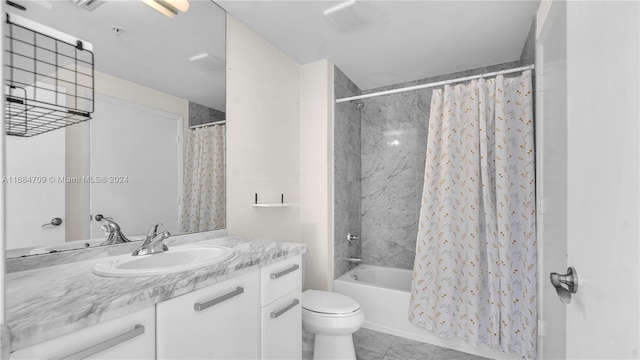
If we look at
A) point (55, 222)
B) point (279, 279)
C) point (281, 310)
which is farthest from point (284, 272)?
point (55, 222)

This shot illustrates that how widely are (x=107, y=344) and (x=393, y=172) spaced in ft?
9.07

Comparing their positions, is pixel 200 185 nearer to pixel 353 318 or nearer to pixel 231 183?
pixel 231 183

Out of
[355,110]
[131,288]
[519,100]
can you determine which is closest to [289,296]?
[131,288]

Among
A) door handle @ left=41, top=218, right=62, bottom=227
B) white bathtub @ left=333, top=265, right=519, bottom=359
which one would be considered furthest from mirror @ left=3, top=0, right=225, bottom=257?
white bathtub @ left=333, top=265, right=519, bottom=359

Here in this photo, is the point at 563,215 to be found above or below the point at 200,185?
below

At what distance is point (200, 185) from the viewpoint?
67.0 inches

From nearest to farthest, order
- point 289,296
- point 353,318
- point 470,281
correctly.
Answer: point 289,296
point 353,318
point 470,281

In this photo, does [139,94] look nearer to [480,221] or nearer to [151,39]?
[151,39]

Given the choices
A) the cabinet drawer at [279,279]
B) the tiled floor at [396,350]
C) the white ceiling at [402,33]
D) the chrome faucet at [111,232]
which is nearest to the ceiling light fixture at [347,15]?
the white ceiling at [402,33]

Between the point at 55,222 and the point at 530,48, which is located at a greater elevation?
the point at 530,48

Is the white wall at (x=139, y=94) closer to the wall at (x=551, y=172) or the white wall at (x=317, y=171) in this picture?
the white wall at (x=317, y=171)

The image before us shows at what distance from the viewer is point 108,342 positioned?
28.7 inches

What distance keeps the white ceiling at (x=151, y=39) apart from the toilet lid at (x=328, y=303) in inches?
56.1

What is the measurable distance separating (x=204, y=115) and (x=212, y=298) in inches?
43.3
